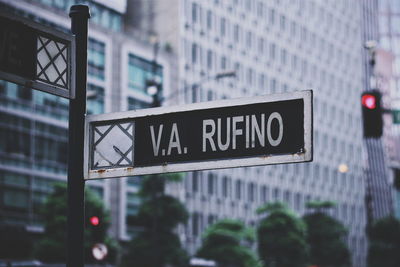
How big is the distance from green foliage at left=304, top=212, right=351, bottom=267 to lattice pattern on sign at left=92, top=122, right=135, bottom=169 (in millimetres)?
67961

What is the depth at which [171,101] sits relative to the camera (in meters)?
68.1

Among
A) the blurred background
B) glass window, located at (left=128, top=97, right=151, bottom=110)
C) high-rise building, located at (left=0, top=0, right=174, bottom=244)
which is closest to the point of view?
the blurred background

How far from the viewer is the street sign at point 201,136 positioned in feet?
15.8

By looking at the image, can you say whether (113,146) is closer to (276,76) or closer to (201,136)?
(201,136)

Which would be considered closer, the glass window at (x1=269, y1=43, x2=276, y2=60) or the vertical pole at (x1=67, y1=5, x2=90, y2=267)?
the vertical pole at (x1=67, y1=5, x2=90, y2=267)

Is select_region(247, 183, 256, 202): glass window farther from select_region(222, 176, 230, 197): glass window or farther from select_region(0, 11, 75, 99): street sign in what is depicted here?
select_region(0, 11, 75, 99): street sign

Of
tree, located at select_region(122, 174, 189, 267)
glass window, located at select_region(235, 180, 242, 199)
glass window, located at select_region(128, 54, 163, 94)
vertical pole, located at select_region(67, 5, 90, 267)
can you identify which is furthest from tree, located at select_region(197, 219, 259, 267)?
vertical pole, located at select_region(67, 5, 90, 267)

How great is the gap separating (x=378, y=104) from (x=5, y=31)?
11859 mm

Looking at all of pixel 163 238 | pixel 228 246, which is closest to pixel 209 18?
pixel 228 246

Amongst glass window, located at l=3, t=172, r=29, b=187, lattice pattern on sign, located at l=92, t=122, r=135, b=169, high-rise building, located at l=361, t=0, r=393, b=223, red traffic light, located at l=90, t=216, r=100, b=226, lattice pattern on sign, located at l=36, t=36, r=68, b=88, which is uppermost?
high-rise building, located at l=361, t=0, r=393, b=223

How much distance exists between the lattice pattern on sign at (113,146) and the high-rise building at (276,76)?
6031cm

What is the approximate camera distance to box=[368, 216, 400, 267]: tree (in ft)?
255

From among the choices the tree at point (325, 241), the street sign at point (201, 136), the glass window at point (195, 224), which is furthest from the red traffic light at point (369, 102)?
the tree at point (325, 241)

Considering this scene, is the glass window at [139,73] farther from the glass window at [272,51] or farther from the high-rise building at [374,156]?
the high-rise building at [374,156]
